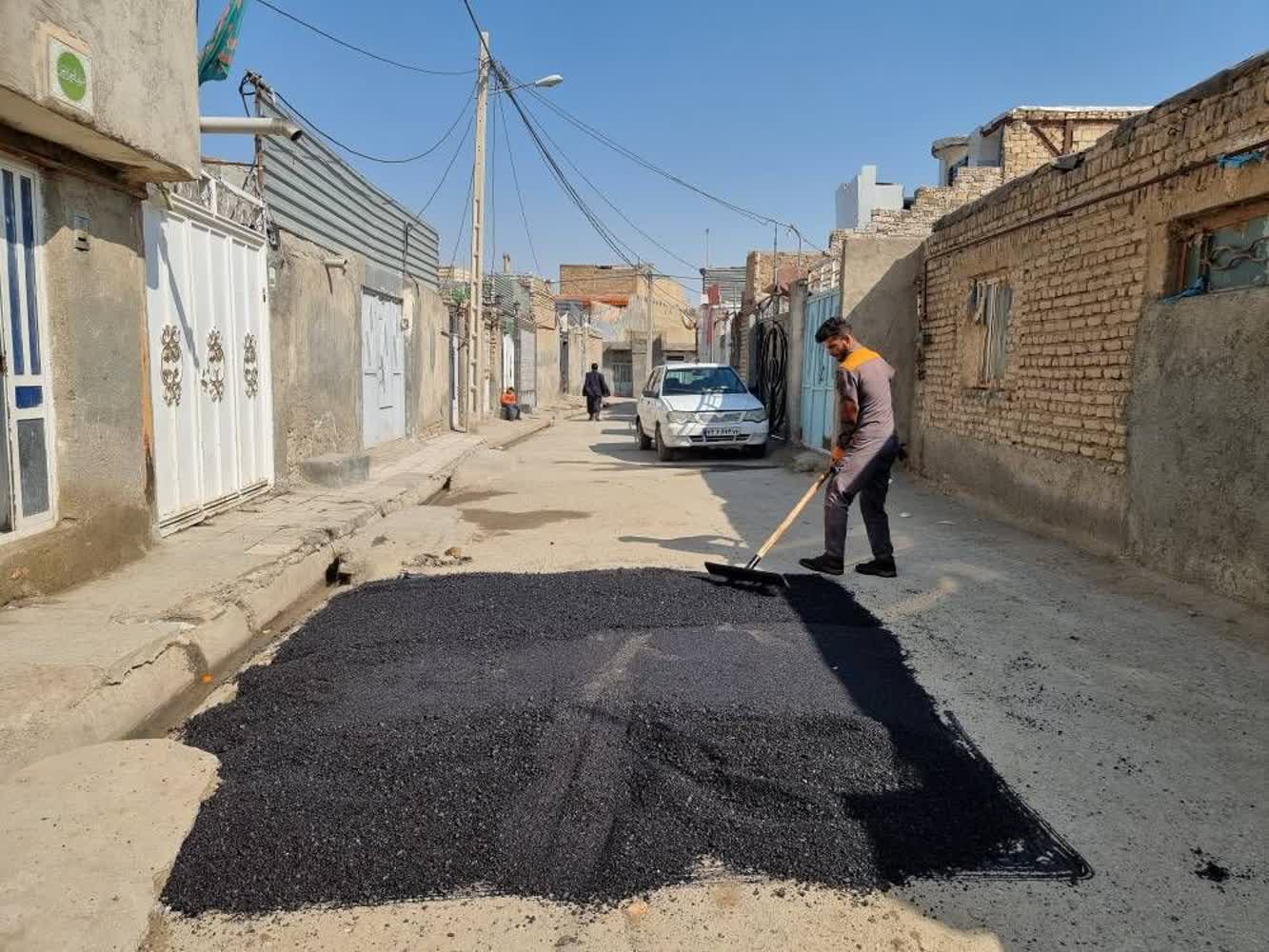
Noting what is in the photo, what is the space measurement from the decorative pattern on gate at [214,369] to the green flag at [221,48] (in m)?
1.92

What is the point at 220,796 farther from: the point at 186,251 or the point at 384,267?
the point at 384,267

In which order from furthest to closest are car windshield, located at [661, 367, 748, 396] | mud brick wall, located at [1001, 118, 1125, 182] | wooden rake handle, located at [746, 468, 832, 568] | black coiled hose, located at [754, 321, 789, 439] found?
black coiled hose, located at [754, 321, 789, 439] → mud brick wall, located at [1001, 118, 1125, 182] → car windshield, located at [661, 367, 748, 396] → wooden rake handle, located at [746, 468, 832, 568]

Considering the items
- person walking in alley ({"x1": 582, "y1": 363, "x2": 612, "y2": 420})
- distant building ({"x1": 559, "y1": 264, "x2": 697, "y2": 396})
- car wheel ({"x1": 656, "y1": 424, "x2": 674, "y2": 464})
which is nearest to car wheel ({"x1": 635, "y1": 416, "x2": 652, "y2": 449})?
car wheel ({"x1": 656, "y1": 424, "x2": 674, "y2": 464})

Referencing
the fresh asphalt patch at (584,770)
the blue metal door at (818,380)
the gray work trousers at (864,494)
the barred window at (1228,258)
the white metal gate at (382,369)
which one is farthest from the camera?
the blue metal door at (818,380)

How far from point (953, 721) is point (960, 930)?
137cm

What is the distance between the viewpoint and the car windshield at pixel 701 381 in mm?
14953

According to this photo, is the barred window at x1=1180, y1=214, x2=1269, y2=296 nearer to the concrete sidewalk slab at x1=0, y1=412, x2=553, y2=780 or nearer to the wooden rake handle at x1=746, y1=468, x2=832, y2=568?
the wooden rake handle at x1=746, y1=468, x2=832, y2=568

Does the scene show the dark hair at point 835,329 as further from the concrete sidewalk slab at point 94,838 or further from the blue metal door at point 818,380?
the blue metal door at point 818,380

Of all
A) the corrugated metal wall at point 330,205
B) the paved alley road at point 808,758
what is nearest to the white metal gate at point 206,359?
the corrugated metal wall at point 330,205

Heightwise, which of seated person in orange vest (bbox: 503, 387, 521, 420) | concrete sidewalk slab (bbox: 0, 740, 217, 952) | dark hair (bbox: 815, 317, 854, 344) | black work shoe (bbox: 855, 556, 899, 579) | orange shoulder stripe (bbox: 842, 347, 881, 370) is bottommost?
concrete sidewalk slab (bbox: 0, 740, 217, 952)

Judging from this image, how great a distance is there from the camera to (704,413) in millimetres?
14109

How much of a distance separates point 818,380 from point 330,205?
7778 millimetres

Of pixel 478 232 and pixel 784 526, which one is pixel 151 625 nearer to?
pixel 784 526

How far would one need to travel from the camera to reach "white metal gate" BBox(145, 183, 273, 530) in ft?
20.7
